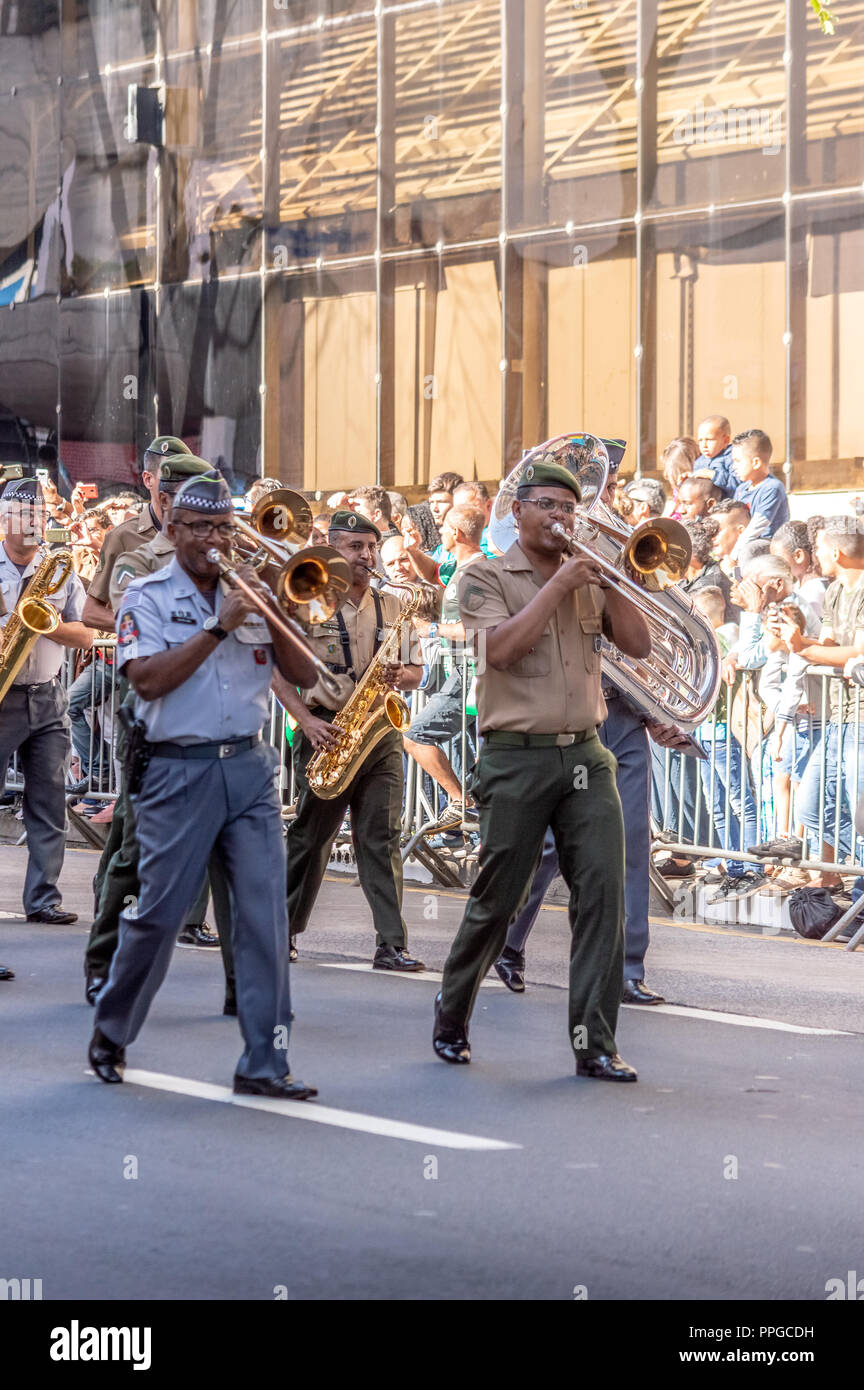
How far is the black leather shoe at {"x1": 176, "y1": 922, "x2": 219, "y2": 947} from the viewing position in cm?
1083

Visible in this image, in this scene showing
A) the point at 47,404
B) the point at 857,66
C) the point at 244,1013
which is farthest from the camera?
the point at 47,404

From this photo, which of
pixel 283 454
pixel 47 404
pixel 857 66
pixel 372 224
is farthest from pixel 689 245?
pixel 47 404

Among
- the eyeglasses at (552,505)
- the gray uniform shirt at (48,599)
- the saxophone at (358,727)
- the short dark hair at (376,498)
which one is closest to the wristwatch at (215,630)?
the eyeglasses at (552,505)

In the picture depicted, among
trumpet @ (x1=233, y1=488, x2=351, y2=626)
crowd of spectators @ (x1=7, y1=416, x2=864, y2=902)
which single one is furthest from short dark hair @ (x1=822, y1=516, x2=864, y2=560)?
trumpet @ (x1=233, y1=488, x2=351, y2=626)

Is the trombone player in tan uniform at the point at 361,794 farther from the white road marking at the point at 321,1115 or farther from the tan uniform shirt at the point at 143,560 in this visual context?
the white road marking at the point at 321,1115

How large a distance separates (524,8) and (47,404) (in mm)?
8998

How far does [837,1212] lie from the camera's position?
598 centimetres

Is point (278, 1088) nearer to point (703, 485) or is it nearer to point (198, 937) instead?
point (198, 937)

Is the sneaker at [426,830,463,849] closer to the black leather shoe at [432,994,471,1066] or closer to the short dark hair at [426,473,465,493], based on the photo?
the short dark hair at [426,473,465,493]

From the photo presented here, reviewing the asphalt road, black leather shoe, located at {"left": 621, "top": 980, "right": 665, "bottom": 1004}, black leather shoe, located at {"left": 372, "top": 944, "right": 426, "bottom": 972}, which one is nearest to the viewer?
the asphalt road

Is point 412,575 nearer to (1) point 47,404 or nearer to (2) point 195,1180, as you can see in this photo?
(2) point 195,1180

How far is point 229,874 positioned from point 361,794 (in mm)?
2891

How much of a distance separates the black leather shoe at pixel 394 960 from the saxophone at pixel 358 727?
78 centimetres

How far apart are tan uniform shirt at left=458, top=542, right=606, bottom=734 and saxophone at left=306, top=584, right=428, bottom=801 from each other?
2287 mm
